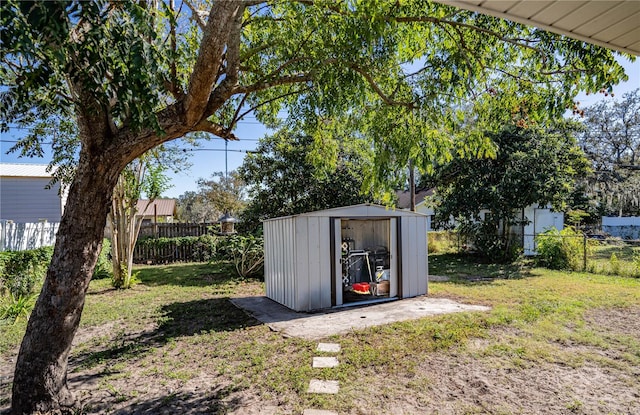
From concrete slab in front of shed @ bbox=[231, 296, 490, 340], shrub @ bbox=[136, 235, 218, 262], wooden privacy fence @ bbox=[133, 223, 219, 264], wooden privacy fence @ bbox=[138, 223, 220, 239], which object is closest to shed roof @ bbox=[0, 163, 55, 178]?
wooden privacy fence @ bbox=[138, 223, 220, 239]

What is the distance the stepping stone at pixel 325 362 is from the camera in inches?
155

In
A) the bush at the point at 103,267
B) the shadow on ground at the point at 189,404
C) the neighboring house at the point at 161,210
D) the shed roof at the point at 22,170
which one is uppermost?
the shed roof at the point at 22,170

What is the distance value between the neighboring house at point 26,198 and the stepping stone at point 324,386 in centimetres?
1394

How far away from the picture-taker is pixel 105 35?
73.5 inches

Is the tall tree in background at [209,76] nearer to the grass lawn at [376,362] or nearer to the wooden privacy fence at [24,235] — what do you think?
the grass lawn at [376,362]

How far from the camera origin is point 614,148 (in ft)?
66.9

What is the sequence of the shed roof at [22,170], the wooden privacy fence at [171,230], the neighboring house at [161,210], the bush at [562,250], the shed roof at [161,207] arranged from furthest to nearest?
1. the shed roof at [161,207]
2. the neighboring house at [161,210]
3. the wooden privacy fence at [171,230]
4. the shed roof at [22,170]
5. the bush at [562,250]

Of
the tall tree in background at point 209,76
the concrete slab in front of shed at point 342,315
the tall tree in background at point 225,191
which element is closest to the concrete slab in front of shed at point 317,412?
the concrete slab in front of shed at point 342,315

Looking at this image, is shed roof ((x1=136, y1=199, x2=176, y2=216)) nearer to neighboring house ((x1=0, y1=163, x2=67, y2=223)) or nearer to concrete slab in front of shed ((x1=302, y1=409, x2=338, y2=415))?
neighboring house ((x1=0, y1=163, x2=67, y2=223))

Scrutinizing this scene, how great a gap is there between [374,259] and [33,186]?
13.9 metres

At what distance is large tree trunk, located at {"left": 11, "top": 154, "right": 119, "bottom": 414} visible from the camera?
2.73m

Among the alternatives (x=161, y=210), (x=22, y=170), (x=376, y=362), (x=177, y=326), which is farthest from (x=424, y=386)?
(x=161, y=210)

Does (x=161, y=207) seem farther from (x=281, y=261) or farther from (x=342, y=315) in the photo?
(x=342, y=315)

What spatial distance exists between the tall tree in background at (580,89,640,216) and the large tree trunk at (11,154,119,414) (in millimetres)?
22453
